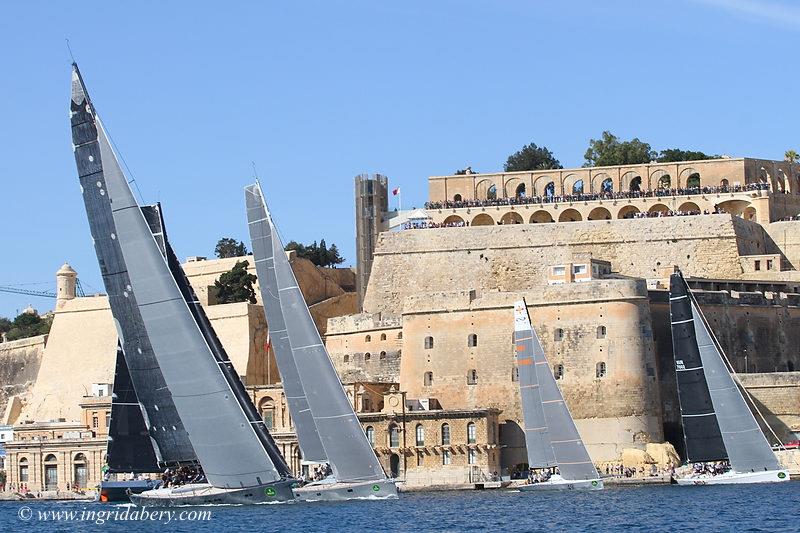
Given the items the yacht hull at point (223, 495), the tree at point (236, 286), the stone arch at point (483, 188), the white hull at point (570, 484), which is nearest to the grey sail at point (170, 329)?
the yacht hull at point (223, 495)

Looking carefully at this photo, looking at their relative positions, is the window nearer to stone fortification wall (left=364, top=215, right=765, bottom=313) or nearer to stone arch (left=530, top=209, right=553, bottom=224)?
stone fortification wall (left=364, top=215, right=765, bottom=313)

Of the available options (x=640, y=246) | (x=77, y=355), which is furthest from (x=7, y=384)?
(x=640, y=246)

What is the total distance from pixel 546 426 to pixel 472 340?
7890 millimetres

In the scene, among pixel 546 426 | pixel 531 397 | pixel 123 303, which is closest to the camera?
pixel 123 303

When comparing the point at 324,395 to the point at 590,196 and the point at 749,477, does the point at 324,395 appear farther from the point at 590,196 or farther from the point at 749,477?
the point at 590,196

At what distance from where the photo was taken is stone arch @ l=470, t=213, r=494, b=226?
223 ft

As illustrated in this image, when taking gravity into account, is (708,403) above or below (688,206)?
below

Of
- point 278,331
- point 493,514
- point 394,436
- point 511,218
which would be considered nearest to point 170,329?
point 278,331

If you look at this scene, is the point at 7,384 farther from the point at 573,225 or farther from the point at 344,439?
the point at 344,439

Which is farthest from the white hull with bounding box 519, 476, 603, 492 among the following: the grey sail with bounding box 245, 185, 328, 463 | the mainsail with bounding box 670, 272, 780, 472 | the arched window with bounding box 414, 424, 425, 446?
the grey sail with bounding box 245, 185, 328, 463

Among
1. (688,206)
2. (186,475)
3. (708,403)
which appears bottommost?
(186,475)

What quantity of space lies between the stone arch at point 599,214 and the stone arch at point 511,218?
108 inches

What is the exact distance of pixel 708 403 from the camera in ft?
Answer: 160

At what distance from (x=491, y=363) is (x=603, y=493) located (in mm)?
8575
